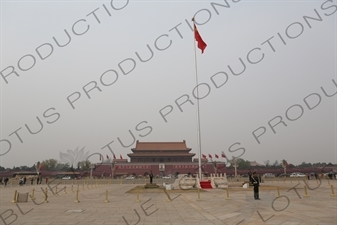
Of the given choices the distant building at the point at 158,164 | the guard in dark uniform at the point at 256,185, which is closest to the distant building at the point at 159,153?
the distant building at the point at 158,164

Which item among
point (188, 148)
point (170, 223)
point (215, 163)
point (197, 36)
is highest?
point (197, 36)

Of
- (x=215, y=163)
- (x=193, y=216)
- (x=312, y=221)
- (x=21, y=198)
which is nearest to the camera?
(x=312, y=221)

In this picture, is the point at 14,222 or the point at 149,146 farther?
the point at 149,146

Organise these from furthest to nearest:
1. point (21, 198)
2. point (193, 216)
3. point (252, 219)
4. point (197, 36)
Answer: point (197, 36) → point (21, 198) → point (193, 216) → point (252, 219)

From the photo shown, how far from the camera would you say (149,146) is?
61.4 m

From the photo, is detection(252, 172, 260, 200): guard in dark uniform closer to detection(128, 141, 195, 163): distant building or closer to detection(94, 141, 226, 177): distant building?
detection(94, 141, 226, 177): distant building

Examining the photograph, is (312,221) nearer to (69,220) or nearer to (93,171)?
(69,220)

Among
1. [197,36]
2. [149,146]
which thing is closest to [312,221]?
[197,36]

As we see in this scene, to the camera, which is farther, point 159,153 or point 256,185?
point 159,153

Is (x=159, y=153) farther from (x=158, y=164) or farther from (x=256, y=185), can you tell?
(x=256, y=185)

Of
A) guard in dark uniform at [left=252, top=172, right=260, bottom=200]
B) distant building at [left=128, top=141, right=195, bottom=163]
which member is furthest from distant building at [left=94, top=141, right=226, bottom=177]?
guard in dark uniform at [left=252, top=172, right=260, bottom=200]

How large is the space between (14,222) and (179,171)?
4909 cm

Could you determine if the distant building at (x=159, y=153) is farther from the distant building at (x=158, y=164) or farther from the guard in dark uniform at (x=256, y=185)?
the guard in dark uniform at (x=256, y=185)

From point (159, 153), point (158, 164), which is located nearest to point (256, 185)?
point (158, 164)
